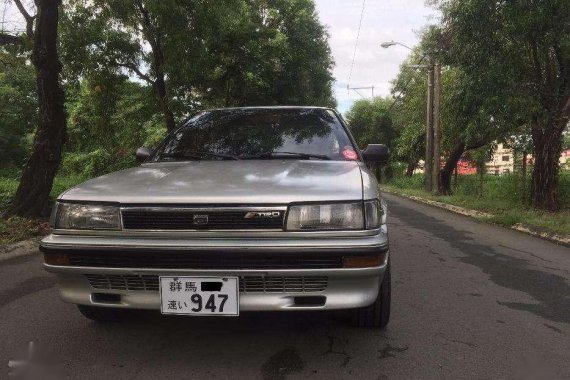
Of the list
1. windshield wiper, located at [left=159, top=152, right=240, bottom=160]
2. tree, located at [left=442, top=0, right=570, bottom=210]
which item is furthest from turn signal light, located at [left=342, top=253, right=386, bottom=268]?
tree, located at [left=442, top=0, right=570, bottom=210]

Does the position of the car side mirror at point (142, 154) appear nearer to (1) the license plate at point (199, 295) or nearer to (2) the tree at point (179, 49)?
(1) the license plate at point (199, 295)

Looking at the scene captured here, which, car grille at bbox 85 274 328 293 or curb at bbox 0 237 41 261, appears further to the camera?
curb at bbox 0 237 41 261

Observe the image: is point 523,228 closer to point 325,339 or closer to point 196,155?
point 325,339

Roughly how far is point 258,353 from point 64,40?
450 inches

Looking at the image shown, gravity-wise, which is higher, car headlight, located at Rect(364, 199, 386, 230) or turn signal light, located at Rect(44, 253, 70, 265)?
car headlight, located at Rect(364, 199, 386, 230)

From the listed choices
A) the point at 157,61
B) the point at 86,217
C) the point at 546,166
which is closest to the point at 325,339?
the point at 86,217

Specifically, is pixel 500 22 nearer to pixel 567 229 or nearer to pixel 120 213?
pixel 567 229

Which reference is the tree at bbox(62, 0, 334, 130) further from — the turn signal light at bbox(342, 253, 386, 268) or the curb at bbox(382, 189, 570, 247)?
the turn signal light at bbox(342, 253, 386, 268)

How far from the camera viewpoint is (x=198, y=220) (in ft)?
8.60

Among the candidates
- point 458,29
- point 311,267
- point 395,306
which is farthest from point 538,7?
point 311,267

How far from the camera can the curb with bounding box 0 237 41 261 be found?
19.9ft

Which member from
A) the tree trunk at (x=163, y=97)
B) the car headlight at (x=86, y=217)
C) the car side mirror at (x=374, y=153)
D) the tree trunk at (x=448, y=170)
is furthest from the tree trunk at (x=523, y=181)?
the car headlight at (x=86, y=217)

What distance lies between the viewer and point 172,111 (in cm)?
1405

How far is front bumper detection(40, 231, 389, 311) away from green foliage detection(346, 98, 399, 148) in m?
35.6
